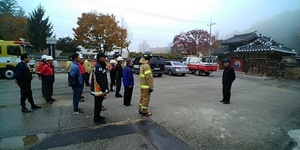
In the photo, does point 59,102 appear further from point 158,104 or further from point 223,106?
point 223,106

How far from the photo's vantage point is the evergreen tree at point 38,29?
101ft

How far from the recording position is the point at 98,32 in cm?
2722

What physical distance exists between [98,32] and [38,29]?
12.9 metres

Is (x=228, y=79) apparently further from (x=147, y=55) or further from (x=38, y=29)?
(x=38, y=29)

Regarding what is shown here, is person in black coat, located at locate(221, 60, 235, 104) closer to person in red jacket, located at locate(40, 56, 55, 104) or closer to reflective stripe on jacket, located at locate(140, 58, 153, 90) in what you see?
reflective stripe on jacket, located at locate(140, 58, 153, 90)

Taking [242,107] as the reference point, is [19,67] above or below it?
above

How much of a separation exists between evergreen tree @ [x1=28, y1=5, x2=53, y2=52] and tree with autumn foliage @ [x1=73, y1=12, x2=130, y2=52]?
889 centimetres

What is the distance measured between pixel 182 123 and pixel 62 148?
2965 mm

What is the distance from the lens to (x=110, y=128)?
14.0 feet

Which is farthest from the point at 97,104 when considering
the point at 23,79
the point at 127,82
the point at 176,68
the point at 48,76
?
the point at 176,68

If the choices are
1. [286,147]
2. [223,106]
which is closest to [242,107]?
[223,106]

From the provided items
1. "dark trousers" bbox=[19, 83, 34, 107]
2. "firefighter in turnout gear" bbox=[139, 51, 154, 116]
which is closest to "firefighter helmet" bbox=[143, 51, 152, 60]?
"firefighter in turnout gear" bbox=[139, 51, 154, 116]

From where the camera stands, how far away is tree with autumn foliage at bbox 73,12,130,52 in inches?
1069

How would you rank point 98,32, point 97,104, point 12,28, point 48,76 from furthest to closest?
point 12,28, point 98,32, point 48,76, point 97,104
